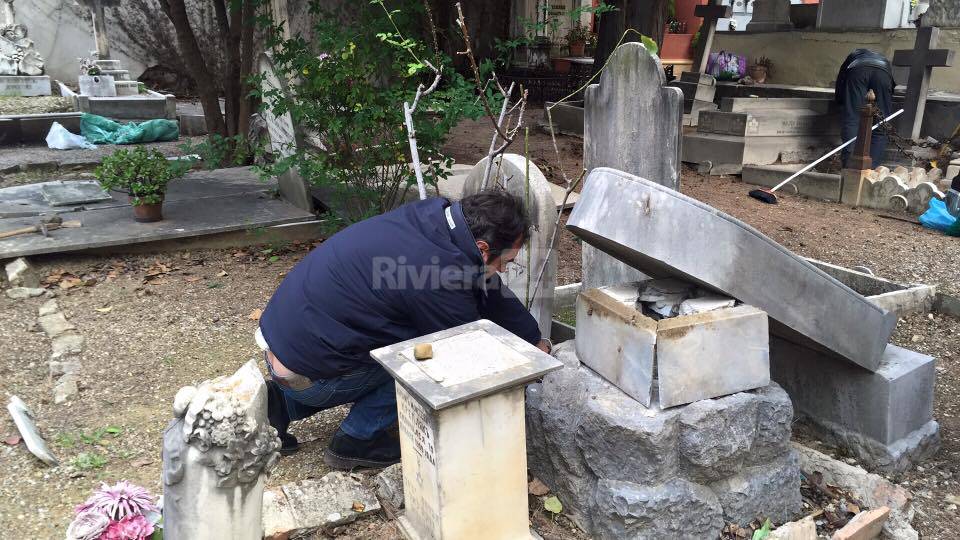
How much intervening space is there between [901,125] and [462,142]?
557 cm

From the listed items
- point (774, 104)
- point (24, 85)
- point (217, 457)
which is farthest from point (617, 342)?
point (24, 85)

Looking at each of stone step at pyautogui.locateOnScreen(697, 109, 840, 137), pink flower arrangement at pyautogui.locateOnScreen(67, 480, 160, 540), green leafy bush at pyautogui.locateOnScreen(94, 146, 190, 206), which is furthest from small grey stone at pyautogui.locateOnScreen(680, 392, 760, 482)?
stone step at pyautogui.locateOnScreen(697, 109, 840, 137)

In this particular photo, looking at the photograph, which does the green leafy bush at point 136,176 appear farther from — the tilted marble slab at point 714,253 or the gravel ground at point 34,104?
the gravel ground at point 34,104

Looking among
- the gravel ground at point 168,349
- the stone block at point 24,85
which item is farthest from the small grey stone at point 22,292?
the stone block at point 24,85

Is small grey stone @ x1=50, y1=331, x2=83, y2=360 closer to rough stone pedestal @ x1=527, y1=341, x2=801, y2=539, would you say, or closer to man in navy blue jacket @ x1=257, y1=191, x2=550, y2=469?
man in navy blue jacket @ x1=257, y1=191, x2=550, y2=469

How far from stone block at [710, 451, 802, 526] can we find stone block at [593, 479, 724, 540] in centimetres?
6

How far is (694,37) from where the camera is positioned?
63.1 ft

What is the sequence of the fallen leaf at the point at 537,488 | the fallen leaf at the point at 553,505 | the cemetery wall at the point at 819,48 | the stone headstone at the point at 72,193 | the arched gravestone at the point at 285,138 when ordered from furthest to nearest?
the cemetery wall at the point at 819,48, the stone headstone at the point at 72,193, the arched gravestone at the point at 285,138, the fallen leaf at the point at 537,488, the fallen leaf at the point at 553,505

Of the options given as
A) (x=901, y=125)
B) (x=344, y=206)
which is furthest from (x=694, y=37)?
(x=344, y=206)

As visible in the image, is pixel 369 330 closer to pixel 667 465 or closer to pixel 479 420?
pixel 479 420

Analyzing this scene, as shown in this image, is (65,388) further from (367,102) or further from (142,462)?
(367,102)

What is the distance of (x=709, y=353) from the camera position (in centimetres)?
246

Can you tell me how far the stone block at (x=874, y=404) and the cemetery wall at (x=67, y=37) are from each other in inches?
604

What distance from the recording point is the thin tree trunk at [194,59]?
7.28 meters
